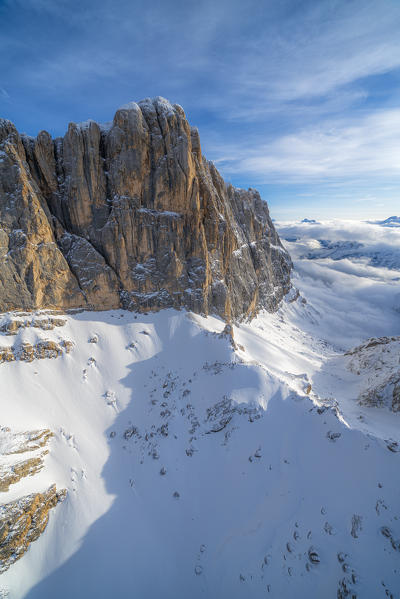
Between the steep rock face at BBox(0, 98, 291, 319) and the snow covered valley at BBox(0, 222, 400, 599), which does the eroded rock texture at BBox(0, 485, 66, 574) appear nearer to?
the snow covered valley at BBox(0, 222, 400, 599)

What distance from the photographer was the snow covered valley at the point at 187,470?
683 inches

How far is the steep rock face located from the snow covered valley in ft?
21.4

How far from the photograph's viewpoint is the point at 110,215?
4131 centimetres

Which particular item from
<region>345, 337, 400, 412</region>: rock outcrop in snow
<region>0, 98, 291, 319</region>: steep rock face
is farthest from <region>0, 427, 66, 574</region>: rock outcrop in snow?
<region>345, 337, 400, 412</region>: rock outcrop in snow

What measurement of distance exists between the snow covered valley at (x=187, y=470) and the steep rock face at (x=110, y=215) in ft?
21.4

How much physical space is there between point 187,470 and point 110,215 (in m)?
39.9

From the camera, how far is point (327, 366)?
178 ft

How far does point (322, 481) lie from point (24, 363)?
119 ft

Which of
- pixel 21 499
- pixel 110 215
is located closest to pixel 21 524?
pixel 21 499

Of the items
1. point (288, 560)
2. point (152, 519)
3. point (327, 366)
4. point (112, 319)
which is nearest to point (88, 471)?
point (152, 519)

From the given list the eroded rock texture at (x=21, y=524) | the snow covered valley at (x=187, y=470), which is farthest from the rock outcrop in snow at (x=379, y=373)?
the eroded rock texture at (x=21, y=524)

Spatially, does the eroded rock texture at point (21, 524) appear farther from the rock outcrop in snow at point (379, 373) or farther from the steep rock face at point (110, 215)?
the rock outcrop in snow at point (379, 373)

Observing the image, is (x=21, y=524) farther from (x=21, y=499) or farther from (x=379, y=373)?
(x=379, y=373)

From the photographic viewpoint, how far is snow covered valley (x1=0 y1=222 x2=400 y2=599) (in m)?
17.4
